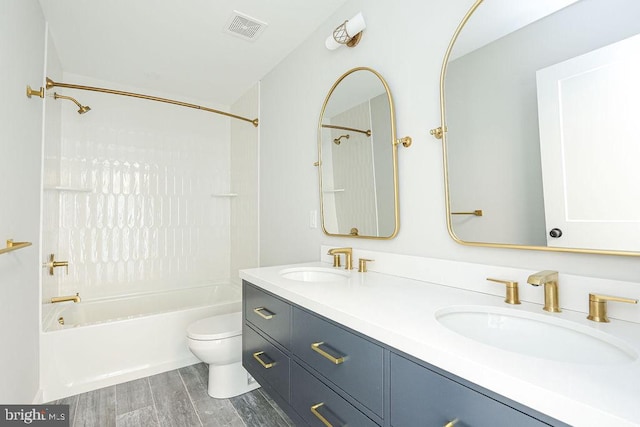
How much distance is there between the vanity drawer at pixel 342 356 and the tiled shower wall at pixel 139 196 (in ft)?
7.47

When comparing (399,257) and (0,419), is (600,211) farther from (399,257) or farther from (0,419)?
(0,419)

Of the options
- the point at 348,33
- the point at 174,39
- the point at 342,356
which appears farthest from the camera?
the point at 174,39

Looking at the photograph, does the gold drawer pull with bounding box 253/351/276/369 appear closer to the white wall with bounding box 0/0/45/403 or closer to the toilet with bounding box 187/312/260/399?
the toilet with bounding box 187/312/260/399

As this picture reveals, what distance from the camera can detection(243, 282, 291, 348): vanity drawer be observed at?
4.03 ft

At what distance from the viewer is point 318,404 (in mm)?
1033

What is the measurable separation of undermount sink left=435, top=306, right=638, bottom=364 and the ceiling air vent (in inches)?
80.4

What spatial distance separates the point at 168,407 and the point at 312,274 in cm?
117

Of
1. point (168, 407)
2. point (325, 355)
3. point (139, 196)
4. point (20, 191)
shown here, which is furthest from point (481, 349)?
point (139, 196)

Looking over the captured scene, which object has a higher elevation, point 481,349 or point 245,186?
point 245,186

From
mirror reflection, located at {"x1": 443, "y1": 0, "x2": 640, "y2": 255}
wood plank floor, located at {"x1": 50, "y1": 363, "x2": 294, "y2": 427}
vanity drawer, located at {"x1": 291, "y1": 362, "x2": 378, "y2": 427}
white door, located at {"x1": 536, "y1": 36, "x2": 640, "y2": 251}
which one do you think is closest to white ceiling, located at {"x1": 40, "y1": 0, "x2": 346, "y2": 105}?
mirror reflection, located at {"x1": 443, "y1": 0, "x2": 640, "y2": 255}

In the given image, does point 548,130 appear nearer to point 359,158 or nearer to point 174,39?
point 359,158

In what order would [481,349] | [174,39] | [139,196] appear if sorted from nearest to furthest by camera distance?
[481,349], [174,39], [139,196]

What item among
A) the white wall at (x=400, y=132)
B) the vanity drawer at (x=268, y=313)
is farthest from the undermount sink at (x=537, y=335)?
the vanity drawer at (x=268, y=313)

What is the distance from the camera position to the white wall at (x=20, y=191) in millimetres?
1285
